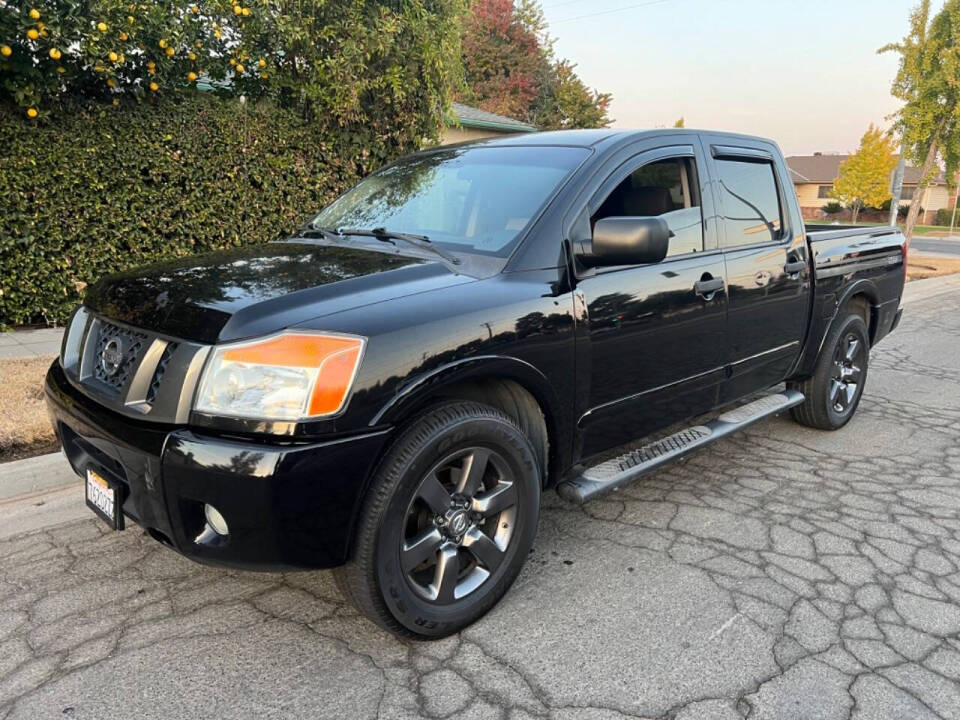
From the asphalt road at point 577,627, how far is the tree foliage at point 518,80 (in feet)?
108

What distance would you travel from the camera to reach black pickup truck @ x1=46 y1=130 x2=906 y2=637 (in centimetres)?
215

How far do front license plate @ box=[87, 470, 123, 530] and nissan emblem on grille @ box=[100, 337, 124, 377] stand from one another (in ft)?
1.20

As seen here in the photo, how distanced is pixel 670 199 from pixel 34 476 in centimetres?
355

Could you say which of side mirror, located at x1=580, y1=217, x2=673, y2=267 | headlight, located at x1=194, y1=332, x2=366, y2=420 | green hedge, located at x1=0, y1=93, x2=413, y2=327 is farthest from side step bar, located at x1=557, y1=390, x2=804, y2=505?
green hedge, located at x1=0, y1=93, x2=413, y2=327

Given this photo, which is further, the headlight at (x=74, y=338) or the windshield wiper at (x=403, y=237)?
the windshield wiper at (x=403, y=237)

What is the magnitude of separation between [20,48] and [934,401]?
8.14 meters

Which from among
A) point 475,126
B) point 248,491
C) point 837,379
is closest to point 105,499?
point 248,491

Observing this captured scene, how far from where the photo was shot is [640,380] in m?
3.20

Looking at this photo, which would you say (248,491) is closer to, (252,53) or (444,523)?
(444,523)

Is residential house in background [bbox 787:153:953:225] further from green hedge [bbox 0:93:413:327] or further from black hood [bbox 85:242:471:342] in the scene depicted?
black hood [bbox 85:242:471:342]

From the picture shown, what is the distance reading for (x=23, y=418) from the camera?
4.20 meters

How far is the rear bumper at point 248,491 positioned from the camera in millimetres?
2070

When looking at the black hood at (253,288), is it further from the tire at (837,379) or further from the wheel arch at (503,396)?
the tire at (837,379)

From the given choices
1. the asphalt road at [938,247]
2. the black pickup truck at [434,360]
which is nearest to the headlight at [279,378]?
the black pickup truck at [434,360]
